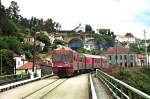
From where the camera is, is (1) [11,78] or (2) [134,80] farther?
(2) [134,80]

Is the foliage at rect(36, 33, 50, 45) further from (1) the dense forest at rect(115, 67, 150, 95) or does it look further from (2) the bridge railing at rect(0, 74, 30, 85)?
(2) the bridge railing at rect(0, 74, 30, 85)

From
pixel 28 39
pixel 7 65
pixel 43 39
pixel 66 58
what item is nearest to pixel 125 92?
pixel 66 58

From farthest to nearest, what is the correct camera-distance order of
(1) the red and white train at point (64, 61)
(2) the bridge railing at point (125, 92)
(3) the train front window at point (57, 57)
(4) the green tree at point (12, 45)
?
(4) the green tree at point (12, 45)
(3) the train front window at point (57, 57)
(1) the red and white train at point (64, 61)
(2) the bridge railing at point (125, 92)

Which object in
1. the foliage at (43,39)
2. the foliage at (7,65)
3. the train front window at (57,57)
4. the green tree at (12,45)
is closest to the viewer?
the train front window at (57,57)

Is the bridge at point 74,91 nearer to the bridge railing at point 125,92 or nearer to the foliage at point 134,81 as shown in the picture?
the bridge railing at point 125,92

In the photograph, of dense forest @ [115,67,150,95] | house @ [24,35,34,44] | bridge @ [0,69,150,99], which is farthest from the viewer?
house @ [24,35,34,44]

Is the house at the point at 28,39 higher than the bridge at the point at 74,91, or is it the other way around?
the house at the point at 28,39

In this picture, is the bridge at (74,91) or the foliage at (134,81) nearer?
the bridge at (74,91)

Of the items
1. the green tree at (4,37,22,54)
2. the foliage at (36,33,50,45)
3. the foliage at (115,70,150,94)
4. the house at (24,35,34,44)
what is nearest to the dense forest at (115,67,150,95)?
the foliage at (115,70,150,94)

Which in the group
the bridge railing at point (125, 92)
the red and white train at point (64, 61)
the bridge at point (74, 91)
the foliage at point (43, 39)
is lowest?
the bridge at point (74, 91)

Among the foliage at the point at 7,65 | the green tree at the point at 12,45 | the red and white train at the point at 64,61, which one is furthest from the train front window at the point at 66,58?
the green tree at the point at 12,45

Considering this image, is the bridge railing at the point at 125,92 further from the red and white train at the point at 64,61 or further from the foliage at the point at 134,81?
the red and white train at the point at 64,61

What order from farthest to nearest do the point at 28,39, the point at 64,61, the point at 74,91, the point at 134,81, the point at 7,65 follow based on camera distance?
1. the point at 28,39
2. the point at 7,65
3. the point at 134,81
4. the point at 64,61
5. the point at 74,91

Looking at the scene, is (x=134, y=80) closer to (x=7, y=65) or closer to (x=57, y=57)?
(x=57, y=57)
